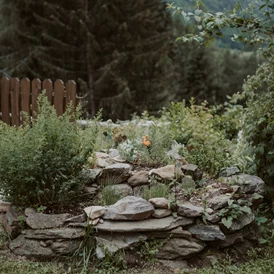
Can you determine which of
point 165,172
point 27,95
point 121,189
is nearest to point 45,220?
point 121,189

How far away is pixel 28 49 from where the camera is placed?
17.9 m

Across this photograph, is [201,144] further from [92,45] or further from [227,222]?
[92,45]

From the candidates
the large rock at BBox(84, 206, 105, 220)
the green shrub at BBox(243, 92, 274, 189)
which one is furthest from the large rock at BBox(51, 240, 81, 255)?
the green shrub at BBox(243, 92, 274, 189)

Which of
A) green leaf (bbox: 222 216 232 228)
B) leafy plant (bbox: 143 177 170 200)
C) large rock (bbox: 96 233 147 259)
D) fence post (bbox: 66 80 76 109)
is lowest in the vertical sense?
large rock (bbox: 96 233 147 259)

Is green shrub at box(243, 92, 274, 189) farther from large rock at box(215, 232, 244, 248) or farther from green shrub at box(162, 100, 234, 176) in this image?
large rock at box(215, 232, 244, 248)

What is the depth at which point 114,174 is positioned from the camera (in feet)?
14.9

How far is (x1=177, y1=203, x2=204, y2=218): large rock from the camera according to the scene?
3947mm

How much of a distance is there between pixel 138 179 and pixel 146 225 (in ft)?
2.49

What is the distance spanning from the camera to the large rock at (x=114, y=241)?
378cm

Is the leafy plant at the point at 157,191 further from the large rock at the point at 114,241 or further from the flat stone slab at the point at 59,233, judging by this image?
the flat stone slab at the point at 59,233

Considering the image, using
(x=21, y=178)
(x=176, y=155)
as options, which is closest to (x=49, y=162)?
(x=21, y=178)

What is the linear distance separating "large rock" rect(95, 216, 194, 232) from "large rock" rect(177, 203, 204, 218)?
2.1 inches

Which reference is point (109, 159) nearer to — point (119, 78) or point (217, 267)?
point (217, 267)

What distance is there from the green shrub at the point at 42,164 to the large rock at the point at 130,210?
45 cm
